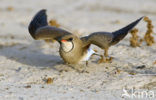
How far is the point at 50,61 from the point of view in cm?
663

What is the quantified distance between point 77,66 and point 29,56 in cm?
→ 121

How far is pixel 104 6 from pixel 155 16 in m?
1.68

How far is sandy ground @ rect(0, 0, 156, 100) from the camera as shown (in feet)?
16.9

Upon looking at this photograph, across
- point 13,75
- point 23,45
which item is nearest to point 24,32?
point 23,45

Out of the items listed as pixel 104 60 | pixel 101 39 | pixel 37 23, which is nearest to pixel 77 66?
pixel 104 60

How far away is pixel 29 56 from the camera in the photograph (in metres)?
7.00

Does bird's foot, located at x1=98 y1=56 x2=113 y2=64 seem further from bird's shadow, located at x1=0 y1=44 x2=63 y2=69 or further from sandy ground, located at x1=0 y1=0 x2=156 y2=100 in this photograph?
bird's shadow, located at x1=0 y1=44 x2=63 y2=69

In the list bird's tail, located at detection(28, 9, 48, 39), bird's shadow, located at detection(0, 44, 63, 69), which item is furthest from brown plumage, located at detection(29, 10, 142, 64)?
bird's shadow, located at detection(0, 44, 63, 69)

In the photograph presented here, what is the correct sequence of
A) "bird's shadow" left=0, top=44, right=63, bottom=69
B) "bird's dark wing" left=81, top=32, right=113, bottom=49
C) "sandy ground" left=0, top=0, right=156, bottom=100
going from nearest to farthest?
"sandy ground" left=0, top=0, right=156, bottom=100 → "bird's dark wing" left=81, top=32, right=113, bottom=49 → "bird's shadow" left=0, top=44, right=63, bottom=69

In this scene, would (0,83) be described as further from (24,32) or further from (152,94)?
(24,32)

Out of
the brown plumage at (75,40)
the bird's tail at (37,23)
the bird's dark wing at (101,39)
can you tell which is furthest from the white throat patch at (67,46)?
the bird's tail at (37,23)

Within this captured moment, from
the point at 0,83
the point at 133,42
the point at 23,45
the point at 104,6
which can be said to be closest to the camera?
the point at 0,83

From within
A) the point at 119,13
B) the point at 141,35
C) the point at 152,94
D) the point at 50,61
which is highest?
the point at 119,13

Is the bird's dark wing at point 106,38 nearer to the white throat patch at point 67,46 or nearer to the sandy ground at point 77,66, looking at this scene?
the white throat patch at point 67,46
